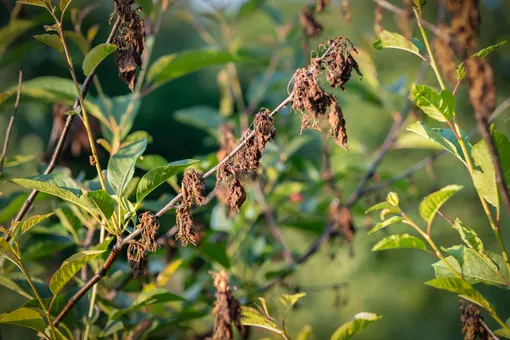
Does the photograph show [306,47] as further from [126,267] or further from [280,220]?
[126,267]

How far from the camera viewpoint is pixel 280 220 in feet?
5.95

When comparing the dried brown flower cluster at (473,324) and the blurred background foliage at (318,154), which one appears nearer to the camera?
the dried brown flower cluster at (473,324)

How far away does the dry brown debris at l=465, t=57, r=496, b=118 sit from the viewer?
A: 0.56 metres

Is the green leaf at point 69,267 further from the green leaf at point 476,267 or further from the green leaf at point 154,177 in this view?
the green leaf at point 476,267

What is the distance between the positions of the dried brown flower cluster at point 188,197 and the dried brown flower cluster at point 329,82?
0.53 ft

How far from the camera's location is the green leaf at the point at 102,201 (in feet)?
2.42

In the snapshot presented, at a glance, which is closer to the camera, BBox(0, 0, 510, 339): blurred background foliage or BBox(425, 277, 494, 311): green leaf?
BBox(425, 277, 494, 311): green leaf

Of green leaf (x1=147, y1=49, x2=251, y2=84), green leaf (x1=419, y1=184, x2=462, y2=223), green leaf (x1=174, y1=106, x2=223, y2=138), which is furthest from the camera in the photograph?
green leaf (x1=174, y1=106, x2=223, y2=138)

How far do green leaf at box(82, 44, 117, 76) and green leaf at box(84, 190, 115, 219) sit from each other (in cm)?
18

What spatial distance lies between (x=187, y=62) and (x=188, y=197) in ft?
2.09

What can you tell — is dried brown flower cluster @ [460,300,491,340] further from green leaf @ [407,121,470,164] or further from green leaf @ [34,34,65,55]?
green leaf @ [34,34,65,55]

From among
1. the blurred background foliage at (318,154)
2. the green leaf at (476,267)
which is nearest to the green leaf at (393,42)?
the green leaf at (476,267)

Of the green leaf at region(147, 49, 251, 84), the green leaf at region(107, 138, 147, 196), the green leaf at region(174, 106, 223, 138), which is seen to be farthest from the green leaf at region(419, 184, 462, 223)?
the green leaf at region(174, 106, 223, 138)

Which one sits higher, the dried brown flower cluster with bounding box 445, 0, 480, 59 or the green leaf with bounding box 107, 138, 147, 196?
the dried brown flower cluster with bounding box 445, 0, 480, 59
